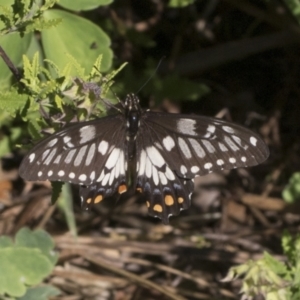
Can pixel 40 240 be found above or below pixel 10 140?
below

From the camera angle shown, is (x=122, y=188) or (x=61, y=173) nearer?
(x=61, y=173)

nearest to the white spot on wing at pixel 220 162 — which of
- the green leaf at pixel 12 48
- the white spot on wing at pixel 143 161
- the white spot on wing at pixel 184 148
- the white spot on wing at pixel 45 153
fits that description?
the white spot on wing at pixel 184 148

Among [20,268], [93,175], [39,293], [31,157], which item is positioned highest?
[31,157]

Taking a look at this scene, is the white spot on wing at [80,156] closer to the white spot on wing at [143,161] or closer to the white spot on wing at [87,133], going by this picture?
the white spot on wing at [87,133]

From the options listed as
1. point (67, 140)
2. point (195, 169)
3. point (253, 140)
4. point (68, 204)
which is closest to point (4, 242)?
point (68, 204)

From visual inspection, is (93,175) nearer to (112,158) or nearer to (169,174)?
(112,158)

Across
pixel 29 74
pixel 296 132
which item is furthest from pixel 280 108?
pixel 29 74

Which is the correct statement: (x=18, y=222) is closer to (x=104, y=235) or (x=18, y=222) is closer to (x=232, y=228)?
(x=104, y=235)
